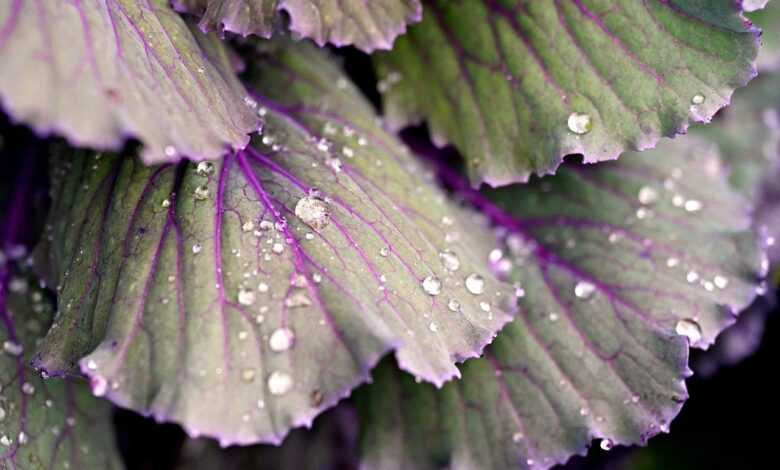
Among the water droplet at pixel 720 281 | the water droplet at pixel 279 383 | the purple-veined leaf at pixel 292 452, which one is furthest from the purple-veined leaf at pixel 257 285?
the purple-veined leaf at pixel 292 452

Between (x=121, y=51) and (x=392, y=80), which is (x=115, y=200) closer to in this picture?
(x=121, y=51)

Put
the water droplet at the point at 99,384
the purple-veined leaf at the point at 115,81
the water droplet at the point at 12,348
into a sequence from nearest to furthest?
the purple-veined leaf at the point at 115,81 < the water droplet at the point at 99,384 < the water droplet at the point at 12,348

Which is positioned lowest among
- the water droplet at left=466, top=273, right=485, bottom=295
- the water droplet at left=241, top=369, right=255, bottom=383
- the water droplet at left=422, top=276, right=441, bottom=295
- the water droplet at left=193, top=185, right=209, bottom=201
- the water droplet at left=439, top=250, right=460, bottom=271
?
the water droplet at left=466, top=273, right=485, bottom=295

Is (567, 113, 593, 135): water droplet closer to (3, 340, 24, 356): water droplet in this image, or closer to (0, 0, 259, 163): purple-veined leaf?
(0, 0, 259, 163): purple-veined leaf

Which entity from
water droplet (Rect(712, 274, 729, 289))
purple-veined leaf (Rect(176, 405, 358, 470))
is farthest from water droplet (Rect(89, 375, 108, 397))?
purple-veined leaf (Rect(176, 405, 358, 470))

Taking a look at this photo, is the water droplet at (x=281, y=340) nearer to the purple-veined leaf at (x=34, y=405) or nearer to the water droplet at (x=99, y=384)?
the water droplet at (x=99, y=384)

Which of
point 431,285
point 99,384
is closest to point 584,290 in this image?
point 431,285

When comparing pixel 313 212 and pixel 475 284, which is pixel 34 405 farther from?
pixel 475 284
